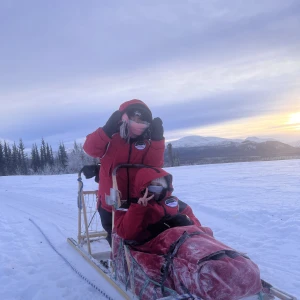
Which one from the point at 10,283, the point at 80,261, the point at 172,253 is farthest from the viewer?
the point at 80,261

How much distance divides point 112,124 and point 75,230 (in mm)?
3732

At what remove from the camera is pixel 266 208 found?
7.08 m

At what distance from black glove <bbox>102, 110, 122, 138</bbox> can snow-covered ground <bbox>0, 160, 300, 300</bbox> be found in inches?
69.7

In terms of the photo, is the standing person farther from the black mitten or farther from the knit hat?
the knit hat

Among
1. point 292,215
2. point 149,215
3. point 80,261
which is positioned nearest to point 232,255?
point 149,215

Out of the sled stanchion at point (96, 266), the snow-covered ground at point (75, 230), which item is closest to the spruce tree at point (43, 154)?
the snow-covered ground at point (75, 230)

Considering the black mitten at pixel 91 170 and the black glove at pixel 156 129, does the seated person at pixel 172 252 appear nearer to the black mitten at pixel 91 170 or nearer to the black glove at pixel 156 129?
the black glove at pixel 156 129

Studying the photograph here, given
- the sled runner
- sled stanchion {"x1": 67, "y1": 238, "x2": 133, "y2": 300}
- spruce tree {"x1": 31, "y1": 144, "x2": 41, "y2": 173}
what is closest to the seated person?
the sled runner

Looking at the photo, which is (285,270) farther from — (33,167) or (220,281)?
(33,167)

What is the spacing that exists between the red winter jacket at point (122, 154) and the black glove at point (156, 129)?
54mm

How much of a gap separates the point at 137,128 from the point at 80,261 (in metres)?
2.25

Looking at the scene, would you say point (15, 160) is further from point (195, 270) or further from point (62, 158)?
point (195, 270)

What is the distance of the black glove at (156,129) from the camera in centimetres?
380

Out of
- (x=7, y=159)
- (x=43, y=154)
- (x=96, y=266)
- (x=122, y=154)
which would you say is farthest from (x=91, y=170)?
(x=43, y=154)
